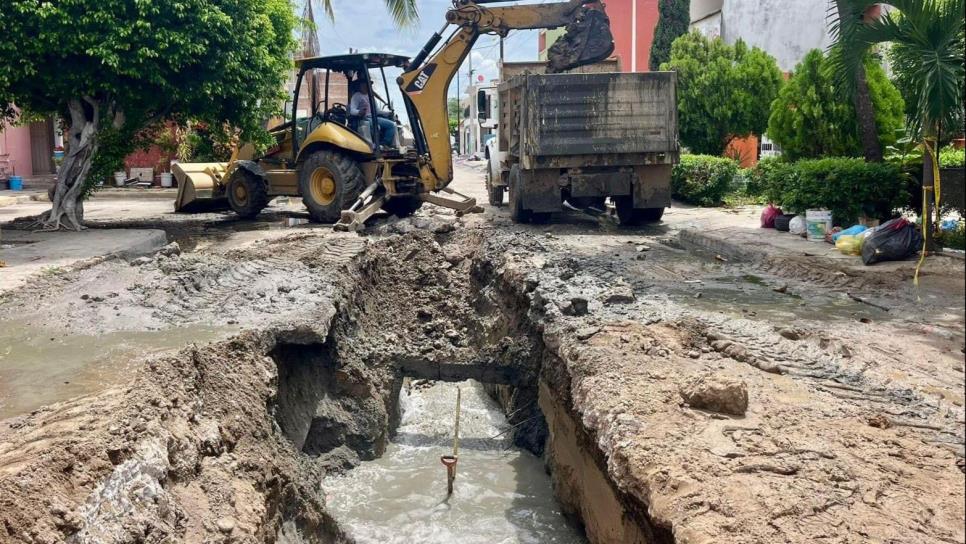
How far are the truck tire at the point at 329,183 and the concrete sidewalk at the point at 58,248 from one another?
2.89m

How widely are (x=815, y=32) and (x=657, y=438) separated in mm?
21520

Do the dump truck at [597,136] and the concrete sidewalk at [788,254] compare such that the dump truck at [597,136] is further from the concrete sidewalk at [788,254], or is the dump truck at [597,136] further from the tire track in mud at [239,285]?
the tire track in mud at [239,285]

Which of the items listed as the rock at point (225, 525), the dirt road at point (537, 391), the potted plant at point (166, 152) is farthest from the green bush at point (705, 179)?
the rock at point (225, 525)

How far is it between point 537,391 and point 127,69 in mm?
6889

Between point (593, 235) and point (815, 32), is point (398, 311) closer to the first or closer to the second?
point (593, 235)

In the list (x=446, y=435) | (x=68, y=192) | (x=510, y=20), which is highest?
(x=510, y=20)

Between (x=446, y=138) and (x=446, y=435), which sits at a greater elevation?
(x=446, y=138)

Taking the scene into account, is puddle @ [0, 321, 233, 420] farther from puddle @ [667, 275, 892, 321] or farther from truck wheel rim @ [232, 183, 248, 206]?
truck wheel rim @ [232, 183, 248, 206]

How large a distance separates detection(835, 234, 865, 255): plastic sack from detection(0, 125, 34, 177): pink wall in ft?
69.9

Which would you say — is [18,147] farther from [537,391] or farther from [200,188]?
[537,391]

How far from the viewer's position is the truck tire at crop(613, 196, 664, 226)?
13172 millimetres

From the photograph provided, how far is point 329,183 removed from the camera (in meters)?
13.7

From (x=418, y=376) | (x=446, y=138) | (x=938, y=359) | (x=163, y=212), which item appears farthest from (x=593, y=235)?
(x=163, y=212)

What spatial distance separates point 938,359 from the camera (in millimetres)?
5566
